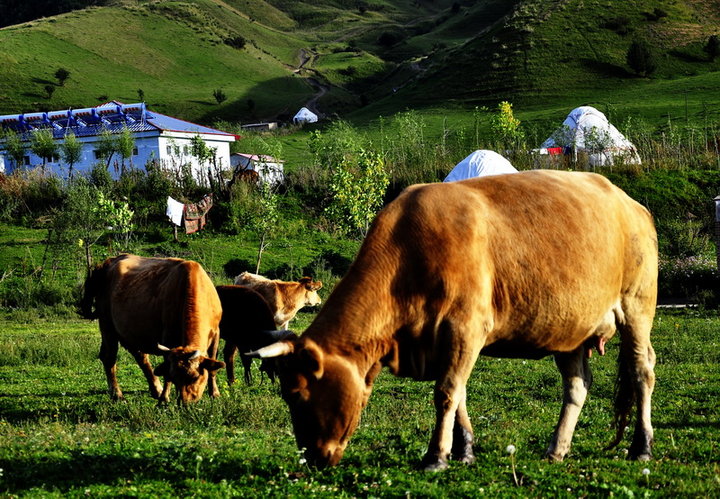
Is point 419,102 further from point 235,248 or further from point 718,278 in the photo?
point 718,278

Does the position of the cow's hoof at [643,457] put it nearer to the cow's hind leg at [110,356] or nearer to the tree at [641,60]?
the cow's hind leg at [110,356]

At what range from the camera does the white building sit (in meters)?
55.2

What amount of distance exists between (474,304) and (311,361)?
1424mm

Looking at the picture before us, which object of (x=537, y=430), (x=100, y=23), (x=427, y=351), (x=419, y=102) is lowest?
Answer: (x=537, y=430)

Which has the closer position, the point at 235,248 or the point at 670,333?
the point at 670,333

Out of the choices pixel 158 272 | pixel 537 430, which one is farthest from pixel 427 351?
pixel 158 272

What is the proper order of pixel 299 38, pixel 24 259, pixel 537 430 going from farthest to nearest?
pixel 299 38 < pixel 24 259 < pixel 537 430

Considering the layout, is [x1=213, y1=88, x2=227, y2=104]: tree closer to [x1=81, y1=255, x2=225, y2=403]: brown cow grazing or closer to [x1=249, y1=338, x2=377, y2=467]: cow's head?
[x1=81, y1=255, x2=225, y2=403]: brown cow grazing

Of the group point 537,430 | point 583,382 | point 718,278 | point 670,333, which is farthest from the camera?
point 718,278

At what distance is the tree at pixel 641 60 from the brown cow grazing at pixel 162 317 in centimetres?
7814

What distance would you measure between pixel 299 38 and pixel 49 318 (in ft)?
544

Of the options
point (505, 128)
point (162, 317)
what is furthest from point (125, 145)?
point (162, 317)

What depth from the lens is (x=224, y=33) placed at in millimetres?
148625

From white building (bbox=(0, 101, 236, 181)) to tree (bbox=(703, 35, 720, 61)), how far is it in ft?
176
